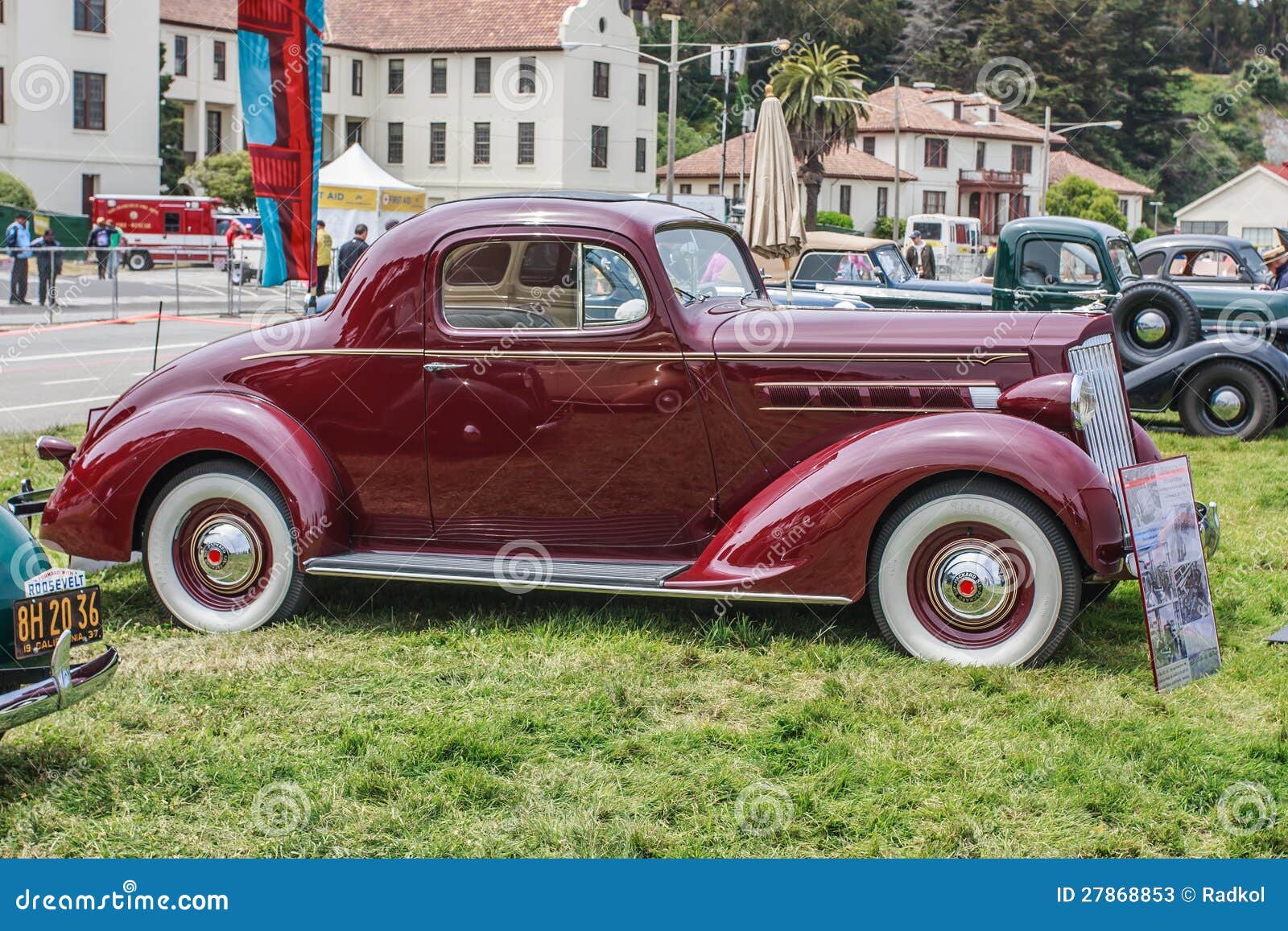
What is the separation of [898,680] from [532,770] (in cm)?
154

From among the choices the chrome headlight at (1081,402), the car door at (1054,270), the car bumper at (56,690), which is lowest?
the car bumper at (56,690)

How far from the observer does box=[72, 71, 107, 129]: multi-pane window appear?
45750mm

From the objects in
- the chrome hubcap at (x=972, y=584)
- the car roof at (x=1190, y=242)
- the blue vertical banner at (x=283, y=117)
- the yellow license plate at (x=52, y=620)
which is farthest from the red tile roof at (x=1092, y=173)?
the yellow license plate at (x=52, y=620)

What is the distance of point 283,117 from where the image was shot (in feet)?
30.4

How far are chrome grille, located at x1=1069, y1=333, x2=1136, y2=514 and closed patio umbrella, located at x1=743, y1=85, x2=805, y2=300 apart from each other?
663 centimetres

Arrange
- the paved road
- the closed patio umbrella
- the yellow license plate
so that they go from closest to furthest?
the yellow license plate < the closed patio umbrella < the paved road

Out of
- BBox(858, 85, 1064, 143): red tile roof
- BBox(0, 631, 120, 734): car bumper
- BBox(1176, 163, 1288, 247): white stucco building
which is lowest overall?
BBox(0, 631, 120, 734): car bumper

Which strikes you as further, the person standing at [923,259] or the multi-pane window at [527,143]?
the multi-pane window at [527,143]

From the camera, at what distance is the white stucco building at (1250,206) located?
67000 mm

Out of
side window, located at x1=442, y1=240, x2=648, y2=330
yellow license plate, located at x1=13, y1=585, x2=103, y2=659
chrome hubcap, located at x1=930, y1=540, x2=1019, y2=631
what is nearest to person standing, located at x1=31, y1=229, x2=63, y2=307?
side window, located at x1=442, y1=240, x2=648, y2=330

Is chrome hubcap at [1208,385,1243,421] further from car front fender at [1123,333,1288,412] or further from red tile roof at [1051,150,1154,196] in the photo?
red tile roof at [1051,150,1154,196]

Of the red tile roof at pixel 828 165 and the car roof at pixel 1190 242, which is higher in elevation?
the red tile roof at pixel 828 165

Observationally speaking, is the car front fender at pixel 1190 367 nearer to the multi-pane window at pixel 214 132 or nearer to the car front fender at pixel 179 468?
the car front fender at pixel 179 468

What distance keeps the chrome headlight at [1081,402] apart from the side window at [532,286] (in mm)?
1908
